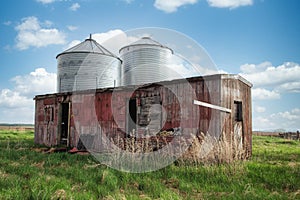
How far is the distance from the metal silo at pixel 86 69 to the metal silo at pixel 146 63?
3.25 ft

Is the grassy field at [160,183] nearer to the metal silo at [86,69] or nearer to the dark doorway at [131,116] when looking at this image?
the dark doorway at [131,116]

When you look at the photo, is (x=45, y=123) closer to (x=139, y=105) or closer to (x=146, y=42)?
(x=139, y=105)

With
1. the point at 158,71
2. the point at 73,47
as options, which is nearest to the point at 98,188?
the point at 158,71

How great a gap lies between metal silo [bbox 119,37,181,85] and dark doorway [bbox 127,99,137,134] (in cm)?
479

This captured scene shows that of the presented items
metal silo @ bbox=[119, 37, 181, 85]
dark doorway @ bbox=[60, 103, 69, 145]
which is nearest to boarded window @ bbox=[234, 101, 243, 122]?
metal silo @ bbox=[119, 37, 181, 85]

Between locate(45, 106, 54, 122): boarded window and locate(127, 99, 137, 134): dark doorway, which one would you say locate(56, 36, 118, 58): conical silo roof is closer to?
locate(45, 106, 54, 122): boarded window

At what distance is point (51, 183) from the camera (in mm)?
5699

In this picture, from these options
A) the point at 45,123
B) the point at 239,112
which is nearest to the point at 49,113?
the point at 45,123

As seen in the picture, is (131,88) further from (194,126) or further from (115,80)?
(115,80)

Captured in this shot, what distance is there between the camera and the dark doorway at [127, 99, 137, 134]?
38.6 feet

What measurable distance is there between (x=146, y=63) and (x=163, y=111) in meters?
7.68

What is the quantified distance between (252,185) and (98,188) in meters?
3.29

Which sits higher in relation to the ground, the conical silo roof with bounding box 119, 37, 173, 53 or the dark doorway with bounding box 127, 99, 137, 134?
the conical silo roof with bounding box 119, 37, 173, 53

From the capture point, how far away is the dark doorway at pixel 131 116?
38.6 feet
